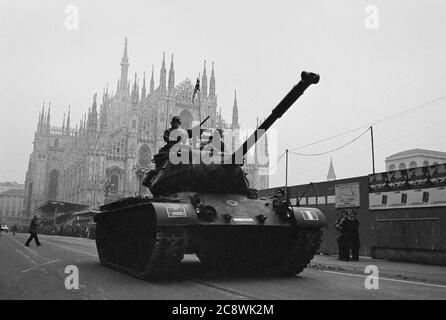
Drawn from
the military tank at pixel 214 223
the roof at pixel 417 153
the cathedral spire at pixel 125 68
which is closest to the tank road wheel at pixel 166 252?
the military tank at pixel 214 223

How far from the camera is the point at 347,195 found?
16.1m

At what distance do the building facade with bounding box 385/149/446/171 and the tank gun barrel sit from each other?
61.2 metres

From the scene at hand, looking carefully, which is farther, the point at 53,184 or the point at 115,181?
the point at 53,184

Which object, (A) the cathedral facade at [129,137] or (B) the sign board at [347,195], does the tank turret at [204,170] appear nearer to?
(B) the sign board at [347,195]

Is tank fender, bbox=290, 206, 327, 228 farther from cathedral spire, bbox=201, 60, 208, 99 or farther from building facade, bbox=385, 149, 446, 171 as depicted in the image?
cathedral spire, bbox=201, 60, 208, 99

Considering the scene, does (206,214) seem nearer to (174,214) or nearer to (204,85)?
(174,214)

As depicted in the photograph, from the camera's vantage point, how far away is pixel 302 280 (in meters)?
7.49

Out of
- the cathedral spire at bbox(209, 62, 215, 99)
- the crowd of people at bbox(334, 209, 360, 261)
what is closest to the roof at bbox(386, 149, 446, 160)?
the cathedral spire at bbox(209, 62, 215, 99)

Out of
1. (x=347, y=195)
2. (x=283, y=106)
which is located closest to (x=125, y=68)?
(x=347, y=195)

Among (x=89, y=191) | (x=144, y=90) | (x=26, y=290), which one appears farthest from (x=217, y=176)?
(x=144, y=90)

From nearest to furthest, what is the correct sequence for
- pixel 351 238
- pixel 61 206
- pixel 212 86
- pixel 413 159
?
pixel 351 238
pixel 61 206
pixel 413 159
pixel 212 86

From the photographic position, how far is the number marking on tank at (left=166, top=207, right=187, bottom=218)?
21.6 feet

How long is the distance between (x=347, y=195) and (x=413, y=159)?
55.1 metres
